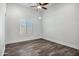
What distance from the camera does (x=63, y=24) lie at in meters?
4.43

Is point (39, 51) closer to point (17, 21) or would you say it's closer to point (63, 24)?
point (63, 24)

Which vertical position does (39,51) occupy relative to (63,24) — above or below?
below

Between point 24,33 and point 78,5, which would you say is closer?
point 78,5

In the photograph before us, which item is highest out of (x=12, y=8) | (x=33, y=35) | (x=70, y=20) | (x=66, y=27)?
(x=12, y=8)

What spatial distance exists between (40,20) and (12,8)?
7.17 ft

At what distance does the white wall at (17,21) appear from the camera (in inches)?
186

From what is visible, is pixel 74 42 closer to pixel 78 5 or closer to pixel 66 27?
pixel 66 27

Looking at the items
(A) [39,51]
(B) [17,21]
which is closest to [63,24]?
(A) [39,51]

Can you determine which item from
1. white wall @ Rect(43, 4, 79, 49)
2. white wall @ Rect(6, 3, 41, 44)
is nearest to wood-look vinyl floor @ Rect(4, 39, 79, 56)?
white wall @ Rect(43, 4, 79, 49)

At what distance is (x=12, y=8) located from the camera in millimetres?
4766

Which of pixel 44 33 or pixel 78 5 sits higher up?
pixel 78 5

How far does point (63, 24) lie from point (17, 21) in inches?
108

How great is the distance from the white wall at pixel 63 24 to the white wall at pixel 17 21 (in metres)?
0.86

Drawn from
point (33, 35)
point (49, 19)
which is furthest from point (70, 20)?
point (33, 35)
